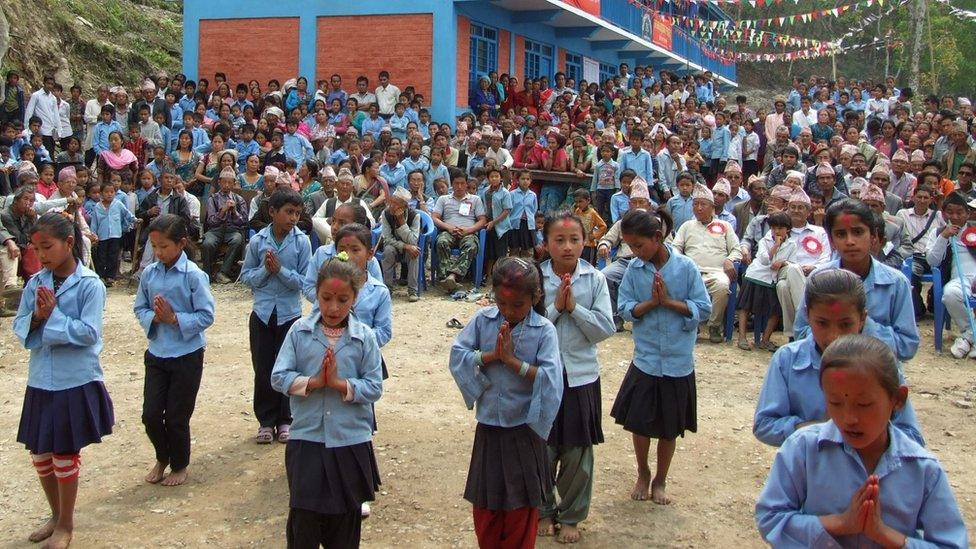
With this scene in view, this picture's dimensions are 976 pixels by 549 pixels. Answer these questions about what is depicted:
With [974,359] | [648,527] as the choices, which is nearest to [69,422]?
[648,527]

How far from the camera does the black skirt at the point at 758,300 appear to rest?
8.55 metres

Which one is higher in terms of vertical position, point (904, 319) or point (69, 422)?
point (904, 319)

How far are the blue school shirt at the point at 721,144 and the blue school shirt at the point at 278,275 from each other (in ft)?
35.9

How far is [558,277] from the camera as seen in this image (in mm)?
4371

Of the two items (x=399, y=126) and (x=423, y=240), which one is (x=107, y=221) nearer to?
(x=423, y=240)

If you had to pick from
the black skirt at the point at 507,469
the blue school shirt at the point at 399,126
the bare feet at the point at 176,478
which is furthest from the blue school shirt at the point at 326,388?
the blue school shirt at the point at 399,126

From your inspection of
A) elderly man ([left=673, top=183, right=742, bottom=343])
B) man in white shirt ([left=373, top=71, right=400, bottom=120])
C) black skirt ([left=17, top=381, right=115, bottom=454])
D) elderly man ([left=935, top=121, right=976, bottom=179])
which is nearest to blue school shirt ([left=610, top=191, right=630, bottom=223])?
elderly man ([left=673, top=183, right=742, bottom=343])

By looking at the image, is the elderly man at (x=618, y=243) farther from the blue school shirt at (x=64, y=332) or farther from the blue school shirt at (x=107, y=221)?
the blue school shirt at (x=107, y=221)

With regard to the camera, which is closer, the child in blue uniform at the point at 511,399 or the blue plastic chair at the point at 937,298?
the child in blue uniform at the point at 511,399

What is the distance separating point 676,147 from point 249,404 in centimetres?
874

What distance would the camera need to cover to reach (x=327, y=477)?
3.60m

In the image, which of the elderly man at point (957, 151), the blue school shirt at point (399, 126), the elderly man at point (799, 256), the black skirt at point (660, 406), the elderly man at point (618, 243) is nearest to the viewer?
the black skirt at point (660, 406)

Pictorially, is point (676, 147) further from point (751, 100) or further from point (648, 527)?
point (751, 100)

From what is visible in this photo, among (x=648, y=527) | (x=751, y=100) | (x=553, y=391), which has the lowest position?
(x=648, y=527)
